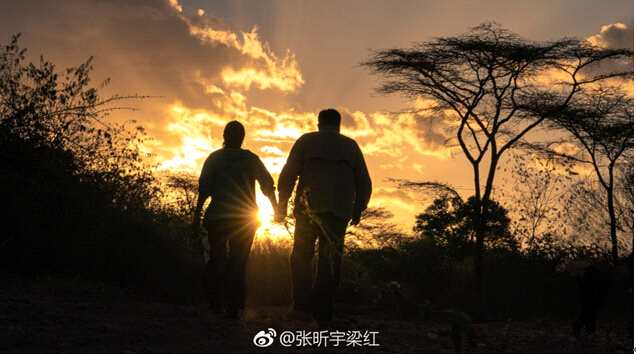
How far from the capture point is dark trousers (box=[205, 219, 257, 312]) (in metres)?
6.76

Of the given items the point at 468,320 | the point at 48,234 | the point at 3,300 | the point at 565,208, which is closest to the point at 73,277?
the point at 48,234

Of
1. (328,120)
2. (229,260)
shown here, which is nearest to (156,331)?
(229,260)

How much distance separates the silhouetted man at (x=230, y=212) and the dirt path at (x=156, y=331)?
31 centimetres

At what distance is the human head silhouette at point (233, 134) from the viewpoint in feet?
22.9

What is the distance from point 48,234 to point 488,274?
11.6 metres

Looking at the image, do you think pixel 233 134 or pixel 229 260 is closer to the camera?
pixel 229 260

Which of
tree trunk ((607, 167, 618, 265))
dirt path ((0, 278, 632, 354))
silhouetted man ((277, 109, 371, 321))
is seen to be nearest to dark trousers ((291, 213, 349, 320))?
silhouetted man ((277, 109, 371, 321))

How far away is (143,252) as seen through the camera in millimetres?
9820

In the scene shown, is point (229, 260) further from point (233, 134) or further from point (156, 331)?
point (156, 331)

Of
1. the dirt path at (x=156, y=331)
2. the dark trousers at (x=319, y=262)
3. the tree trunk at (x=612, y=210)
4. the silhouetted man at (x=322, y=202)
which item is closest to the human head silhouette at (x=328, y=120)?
the silhouetted man at (x=322, y=202)

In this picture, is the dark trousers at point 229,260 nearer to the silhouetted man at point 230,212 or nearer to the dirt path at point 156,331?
the silhouetted man at point 230,212

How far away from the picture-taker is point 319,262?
259 inches

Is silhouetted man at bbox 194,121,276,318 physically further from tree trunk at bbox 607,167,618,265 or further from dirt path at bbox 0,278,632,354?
tree trunk at bbox 607,167,618,265

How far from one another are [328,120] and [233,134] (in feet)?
3.04
